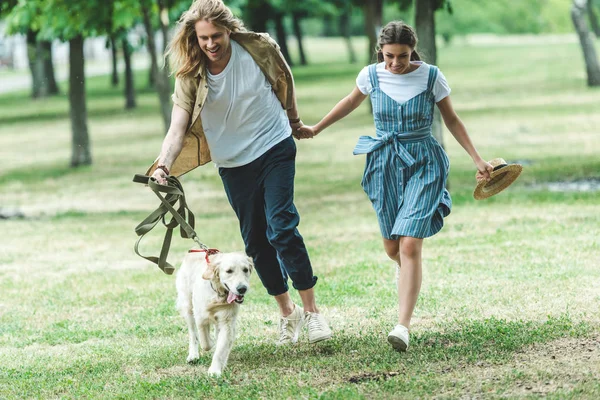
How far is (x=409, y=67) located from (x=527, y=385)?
2.17 metres

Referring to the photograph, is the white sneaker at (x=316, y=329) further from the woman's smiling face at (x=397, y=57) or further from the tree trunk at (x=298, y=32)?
the tree trunk at (x=298, y=32)

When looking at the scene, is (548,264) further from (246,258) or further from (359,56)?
(359,56)

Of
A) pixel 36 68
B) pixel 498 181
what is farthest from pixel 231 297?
pixel 36 68

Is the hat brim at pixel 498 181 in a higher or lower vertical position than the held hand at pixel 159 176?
lower

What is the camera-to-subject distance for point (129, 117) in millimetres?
38125

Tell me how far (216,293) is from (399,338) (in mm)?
1149

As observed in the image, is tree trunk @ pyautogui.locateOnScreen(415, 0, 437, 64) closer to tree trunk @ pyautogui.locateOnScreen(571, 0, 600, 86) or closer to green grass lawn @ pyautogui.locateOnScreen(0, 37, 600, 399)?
green grass lawn @ pyautogui.locateOnScreen(0, 37, 600, 399)

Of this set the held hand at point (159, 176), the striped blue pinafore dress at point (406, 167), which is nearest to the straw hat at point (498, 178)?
the striped blue pinafore dress at point (406, 167)

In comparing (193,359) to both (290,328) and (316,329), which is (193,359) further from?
(316,329)

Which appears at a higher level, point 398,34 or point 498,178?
point 398,34

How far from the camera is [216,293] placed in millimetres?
6340

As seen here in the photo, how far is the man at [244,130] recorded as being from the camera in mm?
6438

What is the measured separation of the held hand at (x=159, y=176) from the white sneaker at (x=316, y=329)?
55.0 inches

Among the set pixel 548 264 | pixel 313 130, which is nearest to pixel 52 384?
pixel 313 130
